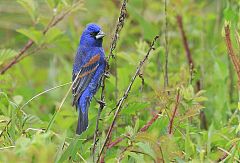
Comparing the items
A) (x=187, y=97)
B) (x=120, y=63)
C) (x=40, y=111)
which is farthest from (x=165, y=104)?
(x=120, y=63)

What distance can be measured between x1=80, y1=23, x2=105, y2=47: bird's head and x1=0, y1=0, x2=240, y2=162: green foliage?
0.45 feet

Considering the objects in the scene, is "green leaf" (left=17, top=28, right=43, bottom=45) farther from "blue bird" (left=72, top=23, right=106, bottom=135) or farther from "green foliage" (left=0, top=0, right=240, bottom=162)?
"blue bird" (left=72, top=23, right=106, bottom=135)

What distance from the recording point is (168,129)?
3195mm

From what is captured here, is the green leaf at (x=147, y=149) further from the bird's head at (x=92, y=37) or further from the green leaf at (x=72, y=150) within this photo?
the bird's head at (x=92, y=37)

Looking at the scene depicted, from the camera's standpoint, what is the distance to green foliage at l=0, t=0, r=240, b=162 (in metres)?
3.02

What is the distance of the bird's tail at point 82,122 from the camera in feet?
11.9

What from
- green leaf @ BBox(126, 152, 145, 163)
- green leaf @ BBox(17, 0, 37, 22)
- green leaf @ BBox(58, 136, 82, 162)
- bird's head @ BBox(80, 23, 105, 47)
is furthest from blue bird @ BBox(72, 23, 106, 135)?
green leaf @ BBox(126, 152, 145, 163)

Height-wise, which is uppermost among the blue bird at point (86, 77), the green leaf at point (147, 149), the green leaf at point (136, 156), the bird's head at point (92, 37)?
the bird's head at point (92, 37)

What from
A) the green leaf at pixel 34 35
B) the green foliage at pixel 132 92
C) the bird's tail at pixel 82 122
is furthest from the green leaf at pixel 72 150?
the green leaf at pixel 34 35

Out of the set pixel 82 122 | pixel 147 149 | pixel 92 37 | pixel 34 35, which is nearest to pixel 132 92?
pixel 82 122

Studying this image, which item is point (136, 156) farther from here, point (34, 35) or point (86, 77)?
point (34, 35)

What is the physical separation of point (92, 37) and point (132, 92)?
0.72 m

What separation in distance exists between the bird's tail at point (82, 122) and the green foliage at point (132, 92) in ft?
0.20

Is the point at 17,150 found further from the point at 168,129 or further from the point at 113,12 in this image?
the point at 113,12
